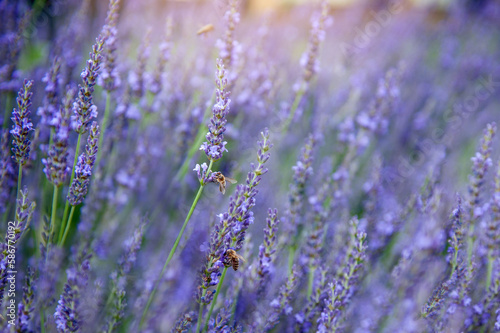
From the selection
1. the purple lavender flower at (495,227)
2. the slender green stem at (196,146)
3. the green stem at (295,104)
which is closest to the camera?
the purple lavender flower at (495,227)

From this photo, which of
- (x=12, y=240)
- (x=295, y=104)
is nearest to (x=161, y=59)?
(x=295, y=104)

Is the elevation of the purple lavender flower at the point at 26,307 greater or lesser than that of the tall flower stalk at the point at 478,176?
lesser

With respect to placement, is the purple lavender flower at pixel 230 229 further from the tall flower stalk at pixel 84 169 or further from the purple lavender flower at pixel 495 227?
the purple lavender flower at pixel 495 227

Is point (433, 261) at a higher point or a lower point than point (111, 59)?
lower

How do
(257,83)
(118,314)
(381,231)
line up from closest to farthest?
A: (118,314), (381,231), (257,83)

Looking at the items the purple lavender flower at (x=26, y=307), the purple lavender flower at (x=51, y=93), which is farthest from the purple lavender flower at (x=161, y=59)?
the purple lavender flower at (x=26, y=307)

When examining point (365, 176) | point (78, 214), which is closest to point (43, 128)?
point (78, 214)

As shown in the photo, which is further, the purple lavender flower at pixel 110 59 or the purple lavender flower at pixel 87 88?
the purple lavender flower at pixel 110 59

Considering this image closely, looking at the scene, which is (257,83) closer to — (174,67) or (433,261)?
(174,67)
